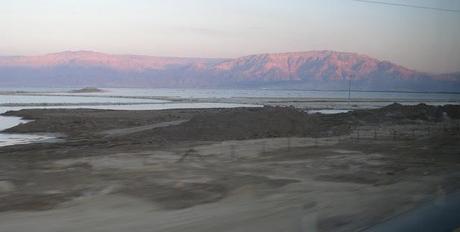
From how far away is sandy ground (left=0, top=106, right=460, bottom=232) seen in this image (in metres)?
10.2

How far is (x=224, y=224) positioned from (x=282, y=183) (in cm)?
490

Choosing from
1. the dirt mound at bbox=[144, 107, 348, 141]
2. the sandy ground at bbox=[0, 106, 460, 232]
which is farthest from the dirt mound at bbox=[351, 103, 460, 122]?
the sandy ground at bbox=[0, 106, 460, 232]

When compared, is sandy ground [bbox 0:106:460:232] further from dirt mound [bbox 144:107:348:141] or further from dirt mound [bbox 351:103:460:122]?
dirt mound [bbox 351:103:460:122]

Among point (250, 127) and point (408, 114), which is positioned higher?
point (250, 127)

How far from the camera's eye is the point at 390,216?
10289mm

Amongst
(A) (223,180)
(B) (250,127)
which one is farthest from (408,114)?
(A) (223,180)

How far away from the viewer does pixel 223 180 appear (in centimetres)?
1498

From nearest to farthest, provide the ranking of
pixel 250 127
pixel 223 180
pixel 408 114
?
1. pixel 223 180
2. pixel 250 127
3. pixel 408 114

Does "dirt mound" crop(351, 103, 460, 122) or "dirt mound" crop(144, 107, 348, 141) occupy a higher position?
"dirt mound" crop(144, 107, 348, 141)

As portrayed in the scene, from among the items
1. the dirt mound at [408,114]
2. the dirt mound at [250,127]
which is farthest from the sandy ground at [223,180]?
the dirt mound at [408,114]

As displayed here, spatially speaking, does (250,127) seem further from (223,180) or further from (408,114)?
(408,114)

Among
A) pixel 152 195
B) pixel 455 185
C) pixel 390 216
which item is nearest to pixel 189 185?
pixel 152 195

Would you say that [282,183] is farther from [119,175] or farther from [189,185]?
[119,175]

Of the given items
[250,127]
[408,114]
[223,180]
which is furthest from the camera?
[408,114]
